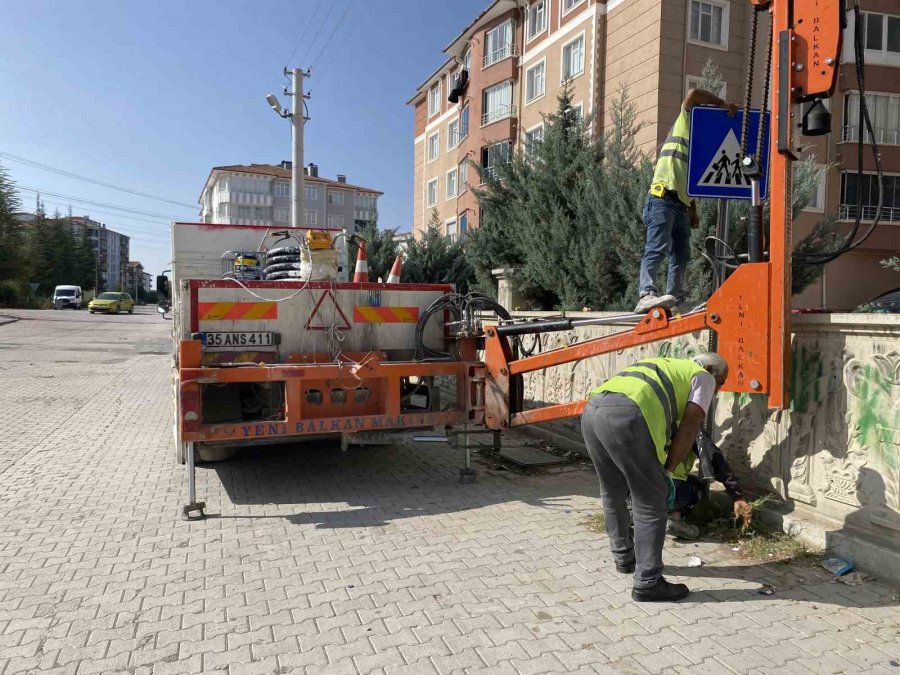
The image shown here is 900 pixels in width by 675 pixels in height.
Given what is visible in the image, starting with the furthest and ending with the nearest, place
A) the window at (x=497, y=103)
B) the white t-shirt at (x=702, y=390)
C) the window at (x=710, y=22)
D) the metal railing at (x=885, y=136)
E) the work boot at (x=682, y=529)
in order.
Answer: the window at (x=497, y=103)
the metal railing at (x=885, y=136)
the window at (x=710, y=22)
the work boot at (x=682, y=529)
the white t-shirt at (x=702, y=390)

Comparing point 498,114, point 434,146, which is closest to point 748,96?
point 498,114

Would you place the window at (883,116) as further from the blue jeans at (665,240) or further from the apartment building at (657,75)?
the blue jeans at (665,240)

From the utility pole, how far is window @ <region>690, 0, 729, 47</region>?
1200 cm

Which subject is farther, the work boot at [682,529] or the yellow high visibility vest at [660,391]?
the work boot at [682,529]

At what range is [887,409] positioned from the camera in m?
3.48

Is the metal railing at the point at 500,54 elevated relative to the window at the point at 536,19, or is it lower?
lower

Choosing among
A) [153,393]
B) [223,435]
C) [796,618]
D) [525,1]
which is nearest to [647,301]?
[796,618]

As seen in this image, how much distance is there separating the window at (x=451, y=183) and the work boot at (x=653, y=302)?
3299cm

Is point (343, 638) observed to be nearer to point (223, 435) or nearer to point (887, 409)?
point (223, 435)

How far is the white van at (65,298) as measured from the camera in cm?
5353

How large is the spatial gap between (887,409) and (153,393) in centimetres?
1081

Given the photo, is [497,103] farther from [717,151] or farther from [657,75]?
[717,151]

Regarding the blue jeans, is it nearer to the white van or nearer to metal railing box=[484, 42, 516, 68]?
metal railing box=[484, 42, 516, 68]

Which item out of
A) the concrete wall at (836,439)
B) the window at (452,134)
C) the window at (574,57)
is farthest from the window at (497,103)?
the concrete wall at (836,439)
